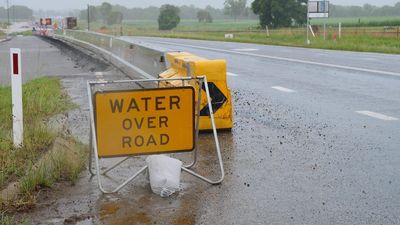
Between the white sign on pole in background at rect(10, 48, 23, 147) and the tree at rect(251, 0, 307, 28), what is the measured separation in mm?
85620

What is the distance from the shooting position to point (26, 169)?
6.31 m

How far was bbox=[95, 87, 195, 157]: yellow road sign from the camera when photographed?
6078 millimetres

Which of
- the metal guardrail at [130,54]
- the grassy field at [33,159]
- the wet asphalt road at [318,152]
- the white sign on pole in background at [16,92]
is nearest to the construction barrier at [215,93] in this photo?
the wet asphalt road at [318,152]

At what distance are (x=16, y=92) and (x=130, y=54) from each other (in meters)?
9.51

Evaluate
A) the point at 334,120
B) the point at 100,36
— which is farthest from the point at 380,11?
the point at 334,120

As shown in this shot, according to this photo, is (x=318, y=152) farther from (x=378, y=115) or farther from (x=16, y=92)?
(x=16, y=92)

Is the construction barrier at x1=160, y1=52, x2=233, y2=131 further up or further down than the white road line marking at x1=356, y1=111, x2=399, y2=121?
further up

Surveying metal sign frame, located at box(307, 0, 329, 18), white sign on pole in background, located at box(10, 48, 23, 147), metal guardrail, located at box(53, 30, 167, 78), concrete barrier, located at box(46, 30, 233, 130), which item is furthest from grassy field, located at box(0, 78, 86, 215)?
metal sign frame, located at box(307, 0, 329, 18)

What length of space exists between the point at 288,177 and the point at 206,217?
1.47m

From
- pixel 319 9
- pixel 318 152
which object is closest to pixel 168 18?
pixel 319 9

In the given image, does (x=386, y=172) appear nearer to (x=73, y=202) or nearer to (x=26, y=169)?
(x=73, y=202)

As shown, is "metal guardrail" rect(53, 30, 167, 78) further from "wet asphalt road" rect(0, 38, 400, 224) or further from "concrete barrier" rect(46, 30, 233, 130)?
"wet asphalt road" rect(0, 38, 400, 224)

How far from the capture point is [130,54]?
16.5 m

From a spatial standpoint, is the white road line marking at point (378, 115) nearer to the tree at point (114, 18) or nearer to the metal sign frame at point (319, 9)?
the metal sign frame at point (319, 9)
